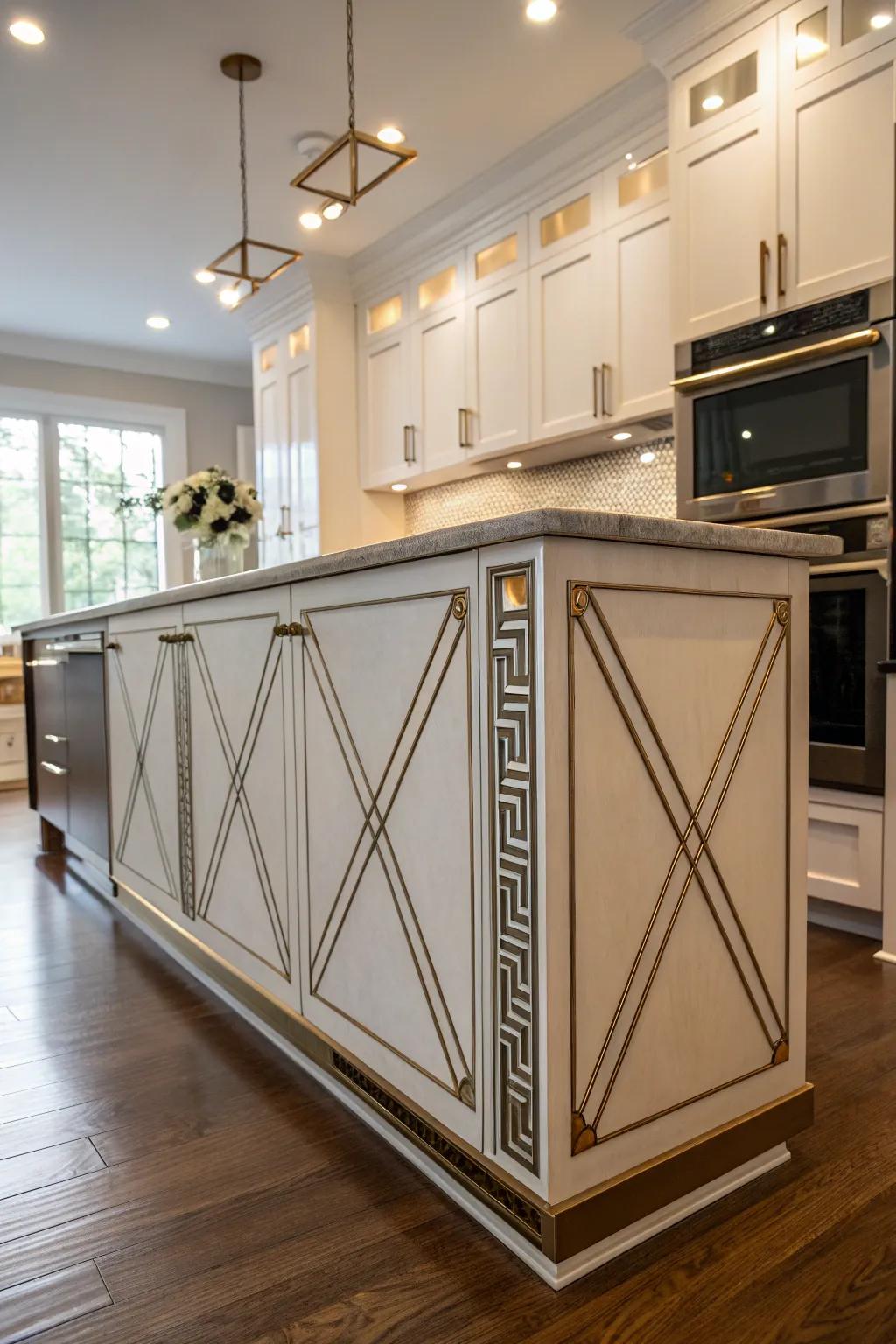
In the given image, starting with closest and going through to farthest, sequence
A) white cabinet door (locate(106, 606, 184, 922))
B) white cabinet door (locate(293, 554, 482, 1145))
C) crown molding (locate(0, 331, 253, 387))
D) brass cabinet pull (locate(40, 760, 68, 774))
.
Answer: white cabinet door (locate(293, 554, 482, 1145))
white cabinet door (locate(106, 606, 184, 922))
brass cabinet pull (locate(40, 760, 68, 774))
crown molding (locate(0, 331, 253, 387))

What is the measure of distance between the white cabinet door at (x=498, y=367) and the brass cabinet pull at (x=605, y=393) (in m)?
0.49

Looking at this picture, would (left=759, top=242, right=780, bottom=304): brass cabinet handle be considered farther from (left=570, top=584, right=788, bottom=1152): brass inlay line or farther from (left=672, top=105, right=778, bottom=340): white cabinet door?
(left=570, top=584, right=788, bottom=1152): brass inlay line

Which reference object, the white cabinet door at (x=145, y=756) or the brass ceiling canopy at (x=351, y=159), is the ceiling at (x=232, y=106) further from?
the white cabinet door at (x=145, y=756)

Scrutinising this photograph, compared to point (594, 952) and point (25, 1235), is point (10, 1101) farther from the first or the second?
point (594, 952)

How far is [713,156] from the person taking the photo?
9.25 feet

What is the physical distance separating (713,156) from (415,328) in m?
2.15

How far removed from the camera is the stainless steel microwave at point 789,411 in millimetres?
2424

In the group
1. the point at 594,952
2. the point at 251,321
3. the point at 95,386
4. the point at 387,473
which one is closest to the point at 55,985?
the point at 594,952

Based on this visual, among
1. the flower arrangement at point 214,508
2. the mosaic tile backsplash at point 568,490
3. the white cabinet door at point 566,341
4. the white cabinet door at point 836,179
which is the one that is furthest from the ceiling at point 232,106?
the flower arrangement at point 214,508

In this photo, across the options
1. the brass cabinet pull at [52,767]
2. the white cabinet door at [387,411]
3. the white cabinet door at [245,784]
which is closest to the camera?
the white cabinet door at [245,784]

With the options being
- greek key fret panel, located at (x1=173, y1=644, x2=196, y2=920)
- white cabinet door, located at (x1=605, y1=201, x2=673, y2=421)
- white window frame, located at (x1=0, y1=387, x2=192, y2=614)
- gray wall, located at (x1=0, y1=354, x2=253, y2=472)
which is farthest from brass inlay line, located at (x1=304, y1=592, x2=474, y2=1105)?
gray wall, located at (x1=0, y1=354, x2=253, y2=472)

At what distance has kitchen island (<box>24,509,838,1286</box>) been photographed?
1.09m

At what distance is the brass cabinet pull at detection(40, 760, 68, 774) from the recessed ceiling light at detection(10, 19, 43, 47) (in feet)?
8.14

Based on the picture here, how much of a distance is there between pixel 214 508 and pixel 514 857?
6.84 ft
